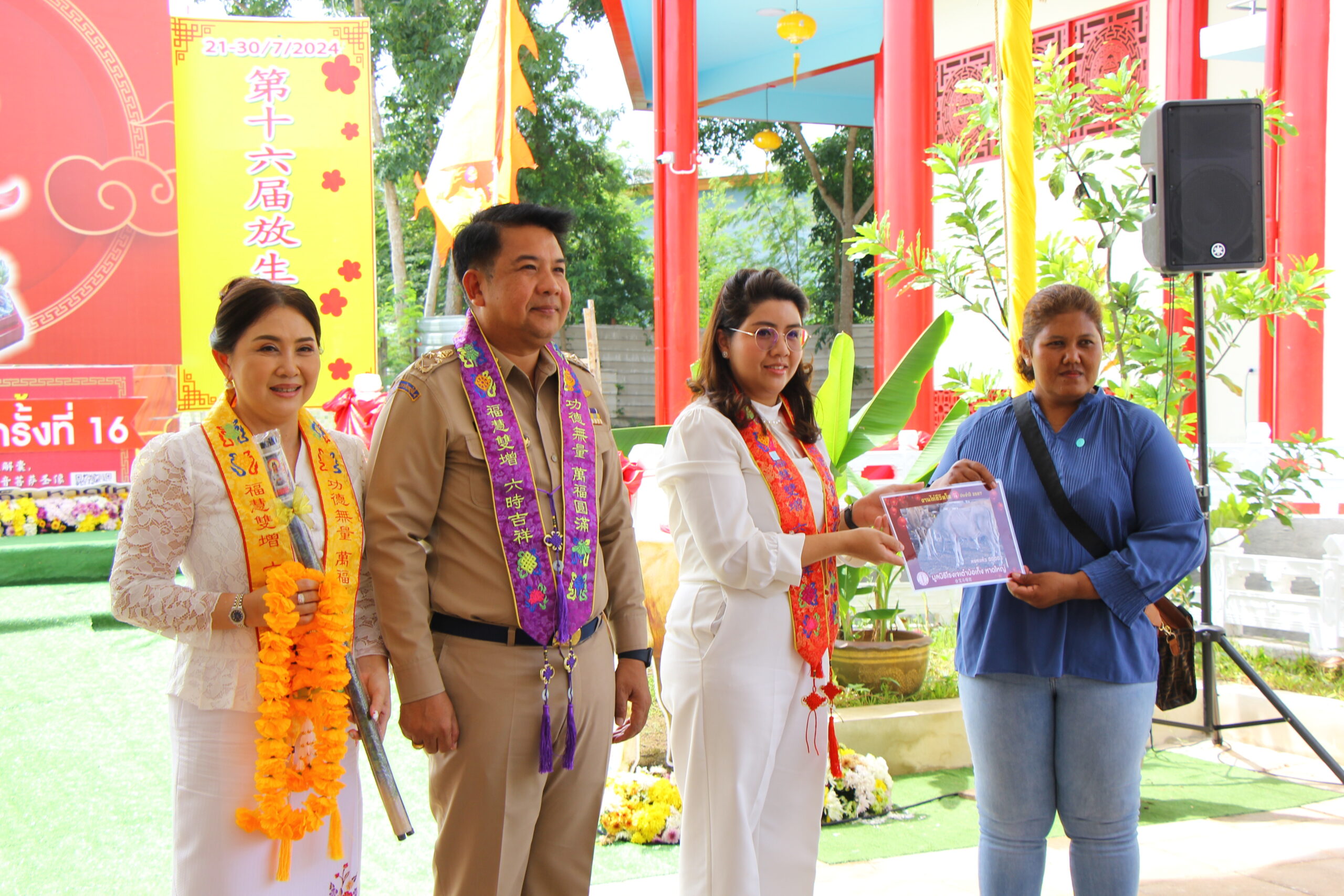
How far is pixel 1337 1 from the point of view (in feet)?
25.8

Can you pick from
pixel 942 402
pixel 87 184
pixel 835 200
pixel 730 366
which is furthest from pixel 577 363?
pixel 835 200

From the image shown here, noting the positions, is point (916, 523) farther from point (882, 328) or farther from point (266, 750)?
point (882, 328)

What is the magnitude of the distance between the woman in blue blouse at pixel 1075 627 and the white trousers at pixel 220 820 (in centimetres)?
146

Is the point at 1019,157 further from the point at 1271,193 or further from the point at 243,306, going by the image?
the point at 1271,193

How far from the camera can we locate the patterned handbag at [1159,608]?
7.52 feet

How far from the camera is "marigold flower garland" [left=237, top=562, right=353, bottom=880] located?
5.74 ft

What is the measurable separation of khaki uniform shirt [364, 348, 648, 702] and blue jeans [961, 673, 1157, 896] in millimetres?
997

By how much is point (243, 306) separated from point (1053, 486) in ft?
5.69

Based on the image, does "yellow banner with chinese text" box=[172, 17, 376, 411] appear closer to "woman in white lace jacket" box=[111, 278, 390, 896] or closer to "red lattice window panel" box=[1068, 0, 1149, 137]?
"red lattice window panel" box=[1068, 0, 1149, 137]

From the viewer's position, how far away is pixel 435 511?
1907 millimetres

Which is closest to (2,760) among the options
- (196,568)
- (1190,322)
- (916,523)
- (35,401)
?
(196,568)

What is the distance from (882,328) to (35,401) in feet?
23.4

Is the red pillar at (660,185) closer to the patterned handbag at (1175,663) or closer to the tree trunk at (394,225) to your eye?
the patterned handbag at (1175,663)

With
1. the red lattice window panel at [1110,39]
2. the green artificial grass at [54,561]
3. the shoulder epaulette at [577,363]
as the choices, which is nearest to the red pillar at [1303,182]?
the red lattice window panel at [1110,39]
